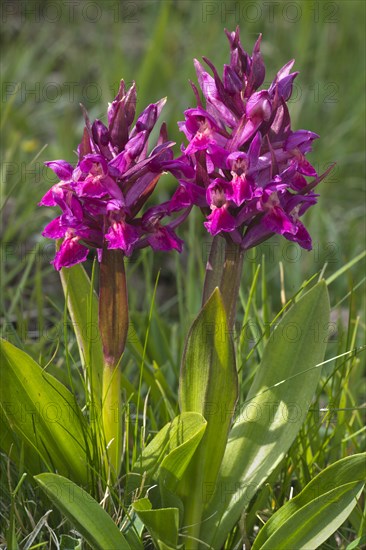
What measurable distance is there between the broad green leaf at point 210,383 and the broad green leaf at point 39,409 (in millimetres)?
212

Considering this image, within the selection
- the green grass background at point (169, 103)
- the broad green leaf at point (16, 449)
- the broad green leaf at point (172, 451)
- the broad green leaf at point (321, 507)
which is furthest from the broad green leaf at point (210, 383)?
the green grass background at point (169, 103)

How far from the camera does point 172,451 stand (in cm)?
137

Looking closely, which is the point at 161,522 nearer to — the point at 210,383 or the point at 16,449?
the point at 210,383

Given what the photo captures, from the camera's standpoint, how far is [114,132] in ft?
4.62

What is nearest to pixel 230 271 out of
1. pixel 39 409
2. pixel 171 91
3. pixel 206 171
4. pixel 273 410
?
pixel 206 171

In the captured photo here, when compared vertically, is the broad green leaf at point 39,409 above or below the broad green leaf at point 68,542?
above

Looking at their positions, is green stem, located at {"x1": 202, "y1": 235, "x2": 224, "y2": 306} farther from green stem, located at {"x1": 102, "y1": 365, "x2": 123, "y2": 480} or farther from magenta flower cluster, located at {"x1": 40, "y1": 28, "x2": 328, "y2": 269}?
green stem, located at {"x1": 102, "y1": 365, "x2": 123, "y2": 480}

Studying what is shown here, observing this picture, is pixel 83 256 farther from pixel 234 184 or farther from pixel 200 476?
pixel 200 476

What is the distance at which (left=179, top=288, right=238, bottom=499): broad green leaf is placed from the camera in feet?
4.60

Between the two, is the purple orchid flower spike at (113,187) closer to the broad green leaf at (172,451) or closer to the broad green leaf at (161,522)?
the broad green leaf at (172,451)

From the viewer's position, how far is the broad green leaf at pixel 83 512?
130cm

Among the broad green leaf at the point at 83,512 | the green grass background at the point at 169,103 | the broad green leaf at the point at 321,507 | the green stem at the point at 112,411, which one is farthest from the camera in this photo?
the green grass background at the point at 169,103

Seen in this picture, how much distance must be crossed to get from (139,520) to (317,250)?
5.61 ft

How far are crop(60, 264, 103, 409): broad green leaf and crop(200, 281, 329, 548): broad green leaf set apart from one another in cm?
29
